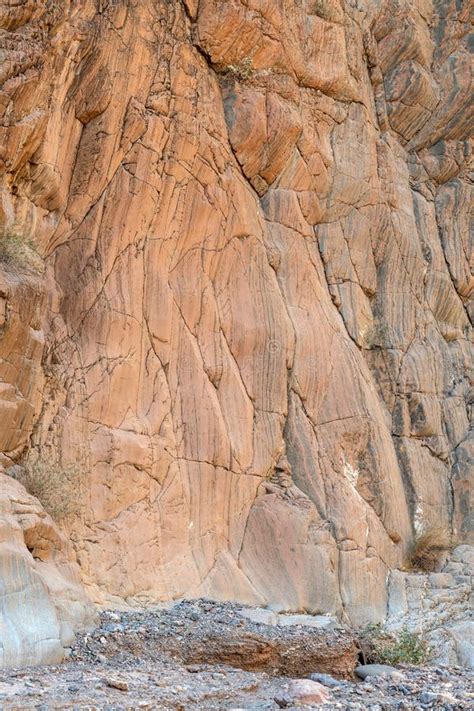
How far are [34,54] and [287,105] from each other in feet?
18.9

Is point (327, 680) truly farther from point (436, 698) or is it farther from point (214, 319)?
point (214, 319)

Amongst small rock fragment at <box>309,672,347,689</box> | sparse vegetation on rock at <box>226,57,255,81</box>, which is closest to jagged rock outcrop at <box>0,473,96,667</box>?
small rock fragment at <box>309,672,347,689</box>

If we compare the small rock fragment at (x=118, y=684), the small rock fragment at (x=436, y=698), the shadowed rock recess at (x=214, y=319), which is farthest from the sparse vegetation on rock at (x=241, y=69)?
the small rock fragment at (x=118, y=684)

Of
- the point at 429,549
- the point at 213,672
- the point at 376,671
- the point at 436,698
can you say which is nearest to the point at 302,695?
the point at 213,672

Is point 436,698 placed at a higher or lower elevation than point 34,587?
higher

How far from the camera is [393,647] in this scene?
1198 centimetres

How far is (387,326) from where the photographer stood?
688 inches

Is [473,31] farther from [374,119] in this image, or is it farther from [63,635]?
[63,635]

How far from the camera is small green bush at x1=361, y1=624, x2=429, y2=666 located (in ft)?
38.1

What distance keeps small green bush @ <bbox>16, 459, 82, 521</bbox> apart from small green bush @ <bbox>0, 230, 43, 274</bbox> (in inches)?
96.6

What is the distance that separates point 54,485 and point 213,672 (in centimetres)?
309

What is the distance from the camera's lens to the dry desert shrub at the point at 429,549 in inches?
612

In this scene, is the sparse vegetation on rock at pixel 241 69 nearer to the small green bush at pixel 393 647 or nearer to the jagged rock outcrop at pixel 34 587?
the jagged rock outcrop at pixel 34 587

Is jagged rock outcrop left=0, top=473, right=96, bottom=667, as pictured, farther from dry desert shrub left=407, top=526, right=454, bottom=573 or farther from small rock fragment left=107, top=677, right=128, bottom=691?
dry desert shrub left=407, top=526, right=454, bottom=573
